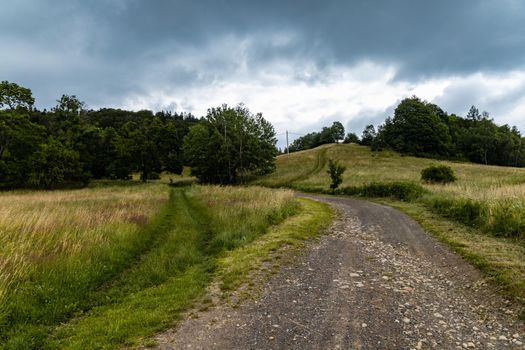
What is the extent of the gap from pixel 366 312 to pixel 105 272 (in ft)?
22.0

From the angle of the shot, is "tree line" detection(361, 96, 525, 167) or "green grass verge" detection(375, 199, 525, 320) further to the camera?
"tree line" detection(361, 96, 525, 167)

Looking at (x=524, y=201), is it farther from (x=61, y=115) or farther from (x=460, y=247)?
(x=61, y=115)

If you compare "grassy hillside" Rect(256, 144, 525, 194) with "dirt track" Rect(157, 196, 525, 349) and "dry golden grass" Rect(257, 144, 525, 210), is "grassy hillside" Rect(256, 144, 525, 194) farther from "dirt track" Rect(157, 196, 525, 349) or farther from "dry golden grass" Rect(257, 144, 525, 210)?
"dirt track" Rect(157, 196, 525, 349)

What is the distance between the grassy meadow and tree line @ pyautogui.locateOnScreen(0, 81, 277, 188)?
118ft

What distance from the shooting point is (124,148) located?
5419 cm

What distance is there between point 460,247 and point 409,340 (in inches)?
257

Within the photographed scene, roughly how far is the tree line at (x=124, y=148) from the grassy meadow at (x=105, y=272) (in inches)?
1415

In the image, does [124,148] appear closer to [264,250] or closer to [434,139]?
[264,250]

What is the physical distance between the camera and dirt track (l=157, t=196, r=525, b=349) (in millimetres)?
4762

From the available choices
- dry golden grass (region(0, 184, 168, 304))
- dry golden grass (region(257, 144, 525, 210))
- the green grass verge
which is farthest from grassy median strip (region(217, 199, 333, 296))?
dry golden grass (region(257, 144, 525, 210))

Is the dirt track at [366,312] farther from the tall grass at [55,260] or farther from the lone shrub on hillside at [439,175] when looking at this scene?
the lone shrub on hillside at [439,175]

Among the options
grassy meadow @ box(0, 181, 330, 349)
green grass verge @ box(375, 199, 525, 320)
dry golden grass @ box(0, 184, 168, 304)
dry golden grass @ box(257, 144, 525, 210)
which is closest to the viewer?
grassy meadow @ box(0, 181, 330, 349)

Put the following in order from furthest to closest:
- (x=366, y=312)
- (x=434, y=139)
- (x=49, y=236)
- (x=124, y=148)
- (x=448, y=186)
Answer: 1. (x=434, y=139)
2. (x=124, y=148)
3. (x=448, y=186)
4. (x=49, y=236)
5. (x=366, y=312)

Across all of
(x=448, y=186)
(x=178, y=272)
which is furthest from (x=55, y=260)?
(x=448, y=186)
